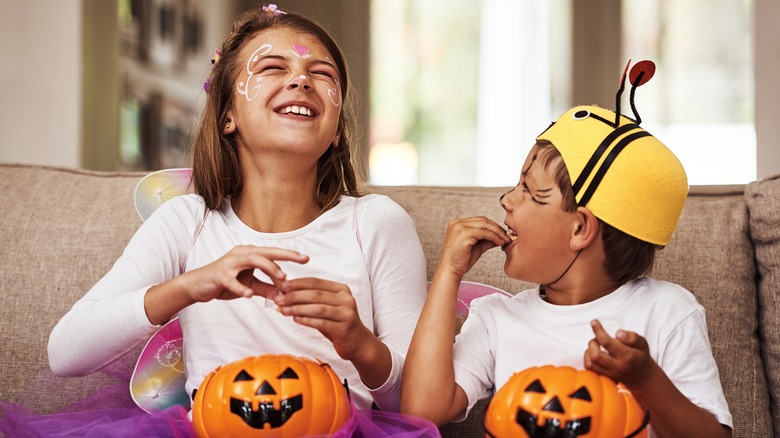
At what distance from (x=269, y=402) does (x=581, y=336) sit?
46cm

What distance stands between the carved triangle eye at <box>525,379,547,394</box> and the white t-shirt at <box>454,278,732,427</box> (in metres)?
0.18

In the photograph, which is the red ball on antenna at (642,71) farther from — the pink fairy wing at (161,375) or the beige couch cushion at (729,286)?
the pink fairy wing at (161,375)

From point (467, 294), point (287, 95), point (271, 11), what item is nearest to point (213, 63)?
point (271, 11)

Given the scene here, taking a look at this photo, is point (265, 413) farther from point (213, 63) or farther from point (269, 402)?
point (213, 63)

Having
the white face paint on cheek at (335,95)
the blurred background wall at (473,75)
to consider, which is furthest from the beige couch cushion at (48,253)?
the blurred background wall at (473,75)

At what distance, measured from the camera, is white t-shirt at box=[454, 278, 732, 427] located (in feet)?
3.80

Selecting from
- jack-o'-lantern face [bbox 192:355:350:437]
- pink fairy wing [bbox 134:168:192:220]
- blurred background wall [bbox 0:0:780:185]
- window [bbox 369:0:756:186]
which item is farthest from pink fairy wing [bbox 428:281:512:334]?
window [bbox 369:0:756:186]

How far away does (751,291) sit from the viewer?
158cm

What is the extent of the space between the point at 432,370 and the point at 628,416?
0.30m

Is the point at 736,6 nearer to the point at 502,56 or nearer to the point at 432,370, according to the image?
the point at 502,56

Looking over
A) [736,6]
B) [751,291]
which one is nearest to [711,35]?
[736,6]

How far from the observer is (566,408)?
1.00 meters

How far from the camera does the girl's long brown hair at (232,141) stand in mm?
1561

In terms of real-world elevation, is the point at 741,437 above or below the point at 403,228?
below
